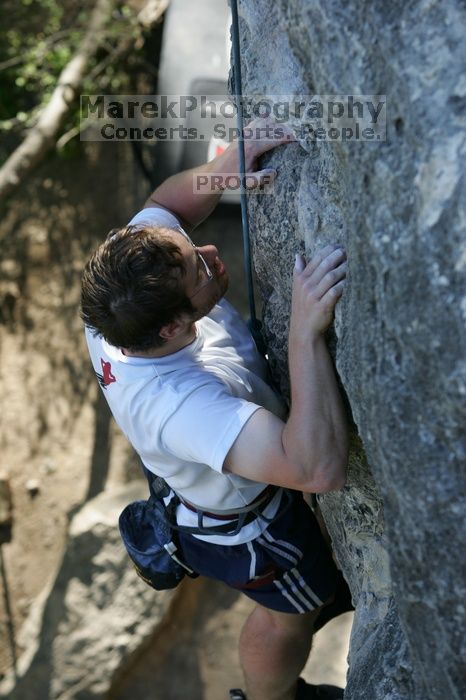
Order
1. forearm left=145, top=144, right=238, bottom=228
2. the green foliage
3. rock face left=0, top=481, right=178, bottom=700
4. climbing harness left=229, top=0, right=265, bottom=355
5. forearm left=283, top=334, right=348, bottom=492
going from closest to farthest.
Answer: forearm left=283, top=334, right=348, bottom=492, climbing harness left=229, top=0, right=265, bottom=355, forearm left=145, top=144, right=238, bottom=228, rock face left=0, top=481, right=178, bottom=700, the green foliage

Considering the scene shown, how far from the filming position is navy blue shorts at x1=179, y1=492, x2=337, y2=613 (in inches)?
70.9

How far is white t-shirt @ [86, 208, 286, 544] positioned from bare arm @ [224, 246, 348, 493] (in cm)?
4

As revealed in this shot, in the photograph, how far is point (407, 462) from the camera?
3.90ft

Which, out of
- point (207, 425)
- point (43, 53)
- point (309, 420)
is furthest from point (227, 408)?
point (43, 53)

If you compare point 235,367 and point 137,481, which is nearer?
point 235,367

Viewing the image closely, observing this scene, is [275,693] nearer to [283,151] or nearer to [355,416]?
[355,416]

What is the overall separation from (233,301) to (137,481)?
3.24 feet

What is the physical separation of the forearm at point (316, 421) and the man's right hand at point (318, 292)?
0.02m

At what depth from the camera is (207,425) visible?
1.50 meters

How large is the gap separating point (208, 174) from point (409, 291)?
871mm

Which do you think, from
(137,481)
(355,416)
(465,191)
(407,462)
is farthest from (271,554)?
(137,481)

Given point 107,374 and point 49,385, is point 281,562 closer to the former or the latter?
point 107,374

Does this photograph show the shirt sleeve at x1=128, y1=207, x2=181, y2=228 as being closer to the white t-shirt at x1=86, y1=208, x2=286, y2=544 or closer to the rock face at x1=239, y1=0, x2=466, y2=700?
the white t-shirt at x1=86, y1=208, x2=286, y2=544

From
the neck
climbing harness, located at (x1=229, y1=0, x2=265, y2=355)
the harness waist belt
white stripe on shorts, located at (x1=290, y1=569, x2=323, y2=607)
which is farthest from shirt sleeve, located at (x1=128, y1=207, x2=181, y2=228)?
white stripe on shorts, located at (x1=290, y1=569, x2=323, y2=607)
